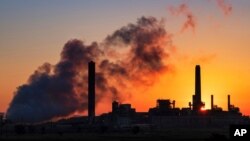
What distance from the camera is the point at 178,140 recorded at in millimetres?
90938

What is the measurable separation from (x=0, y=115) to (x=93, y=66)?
32267 mm

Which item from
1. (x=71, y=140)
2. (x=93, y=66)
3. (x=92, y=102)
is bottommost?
(x=71, y=140)

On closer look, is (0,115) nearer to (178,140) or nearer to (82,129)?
(82,129)

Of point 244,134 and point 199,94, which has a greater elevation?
point 199,94

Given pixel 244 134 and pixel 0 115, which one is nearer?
pixel 244 134

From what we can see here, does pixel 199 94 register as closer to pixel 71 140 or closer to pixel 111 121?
pixel 111 121

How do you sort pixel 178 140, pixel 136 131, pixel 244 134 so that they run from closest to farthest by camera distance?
pixel 244 134 < pixel 178 140 < pixel 136 131

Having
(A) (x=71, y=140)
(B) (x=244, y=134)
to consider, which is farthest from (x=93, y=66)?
(B) (x=244, y=134)

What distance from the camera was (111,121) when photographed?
197500 millimetres

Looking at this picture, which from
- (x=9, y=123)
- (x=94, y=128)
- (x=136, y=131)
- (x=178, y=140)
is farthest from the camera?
(x=9, y=123)

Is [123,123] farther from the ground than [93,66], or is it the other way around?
[93,66]

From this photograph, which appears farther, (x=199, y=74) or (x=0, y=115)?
(x=199, y=74)

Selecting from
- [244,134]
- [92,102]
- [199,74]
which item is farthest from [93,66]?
[244,134]

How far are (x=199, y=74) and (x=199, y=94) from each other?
8.14m
